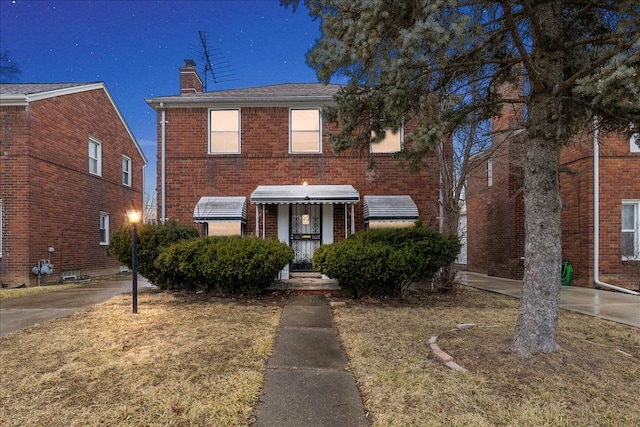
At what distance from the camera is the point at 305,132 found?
1073cm

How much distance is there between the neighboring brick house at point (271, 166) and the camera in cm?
1047

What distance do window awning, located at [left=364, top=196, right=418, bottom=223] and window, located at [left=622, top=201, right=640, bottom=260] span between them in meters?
6.22

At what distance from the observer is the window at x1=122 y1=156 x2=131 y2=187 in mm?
16464

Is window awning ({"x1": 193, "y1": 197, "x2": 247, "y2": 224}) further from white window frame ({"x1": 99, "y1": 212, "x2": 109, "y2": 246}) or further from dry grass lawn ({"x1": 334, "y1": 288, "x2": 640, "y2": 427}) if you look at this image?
white window frame ({"x1": 99, "y1": 212, "x2": 109, "y2": 246})

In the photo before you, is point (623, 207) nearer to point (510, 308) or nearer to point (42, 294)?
point (510, 308)

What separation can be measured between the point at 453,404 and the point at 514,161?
29.2ft

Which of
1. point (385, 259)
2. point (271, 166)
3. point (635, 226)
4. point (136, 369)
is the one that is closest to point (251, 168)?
point (271, 166)

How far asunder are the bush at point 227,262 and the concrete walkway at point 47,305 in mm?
1758

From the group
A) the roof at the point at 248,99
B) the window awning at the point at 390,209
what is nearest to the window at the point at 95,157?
the roof at the point at 248,99

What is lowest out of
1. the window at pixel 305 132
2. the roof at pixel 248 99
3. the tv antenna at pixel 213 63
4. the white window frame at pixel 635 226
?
the white window frame at pixel 635 226

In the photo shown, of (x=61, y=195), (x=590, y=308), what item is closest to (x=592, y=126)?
(x=590, y=308)

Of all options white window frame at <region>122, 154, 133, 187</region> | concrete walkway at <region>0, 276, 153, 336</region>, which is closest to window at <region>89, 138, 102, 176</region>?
white window frame at <region>122, 154, 133, 187</region>

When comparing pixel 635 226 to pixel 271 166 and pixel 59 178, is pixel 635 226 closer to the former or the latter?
pixel 271 166

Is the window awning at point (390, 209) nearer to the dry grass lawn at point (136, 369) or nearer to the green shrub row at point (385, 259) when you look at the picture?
the green shrub row at point (385, 259)
